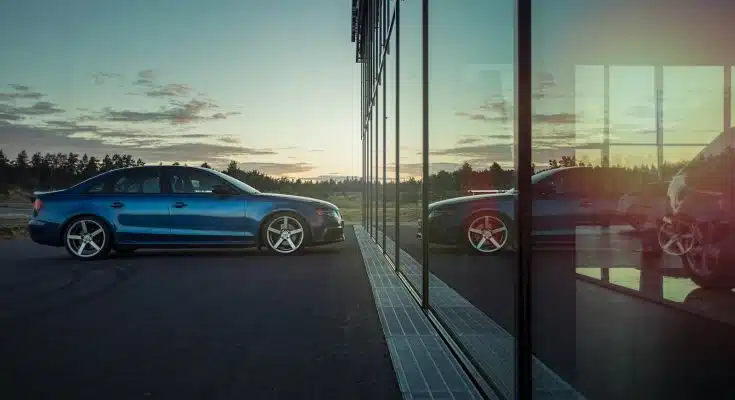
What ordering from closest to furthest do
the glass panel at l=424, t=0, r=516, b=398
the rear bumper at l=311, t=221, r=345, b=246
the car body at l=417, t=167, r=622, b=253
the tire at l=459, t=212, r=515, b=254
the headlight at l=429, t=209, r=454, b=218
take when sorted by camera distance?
1. the car body at l=417, t=167, r=622, b=253
2. the glass panel at l=424, t=0, r=516, b=398
3. the headlight at l=429, t=209, r=454, b=218
4. the tire at l=459, t=212, r=515, b=254
5. the rear bumper at l=311, t=221, r=345, b=246

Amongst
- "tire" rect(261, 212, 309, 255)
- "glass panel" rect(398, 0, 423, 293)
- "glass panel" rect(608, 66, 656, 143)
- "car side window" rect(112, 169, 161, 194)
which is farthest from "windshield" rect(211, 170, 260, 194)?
"glass panel" rect(608, 66, 656, 143)

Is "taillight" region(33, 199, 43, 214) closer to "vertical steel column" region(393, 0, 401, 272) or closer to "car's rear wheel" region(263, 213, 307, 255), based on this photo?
"car's rear wheel" region(263, 213, 307, 255)

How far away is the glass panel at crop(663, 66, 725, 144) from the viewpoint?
140cm

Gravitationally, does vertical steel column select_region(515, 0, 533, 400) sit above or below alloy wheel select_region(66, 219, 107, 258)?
above

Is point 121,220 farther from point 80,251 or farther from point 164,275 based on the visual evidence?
point 164,275

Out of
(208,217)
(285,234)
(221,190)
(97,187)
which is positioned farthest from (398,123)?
(97,187)

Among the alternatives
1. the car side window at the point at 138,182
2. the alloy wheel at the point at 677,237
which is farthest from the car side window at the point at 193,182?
the alloy wheel at the point at 677,237

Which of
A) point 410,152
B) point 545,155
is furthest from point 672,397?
point 410,152

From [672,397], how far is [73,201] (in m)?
11.1

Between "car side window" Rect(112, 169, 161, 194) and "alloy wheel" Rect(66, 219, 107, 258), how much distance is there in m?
0.68

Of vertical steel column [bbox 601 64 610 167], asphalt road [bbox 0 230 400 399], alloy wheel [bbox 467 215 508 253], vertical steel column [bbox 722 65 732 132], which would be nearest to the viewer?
vertical steel column [bbox 722 65 732 132]

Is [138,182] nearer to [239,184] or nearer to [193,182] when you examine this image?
[193,182]

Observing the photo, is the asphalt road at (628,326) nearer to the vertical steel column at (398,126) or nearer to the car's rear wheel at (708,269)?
the car's rear wheel at (708,269)

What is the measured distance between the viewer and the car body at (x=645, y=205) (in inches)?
66.5
